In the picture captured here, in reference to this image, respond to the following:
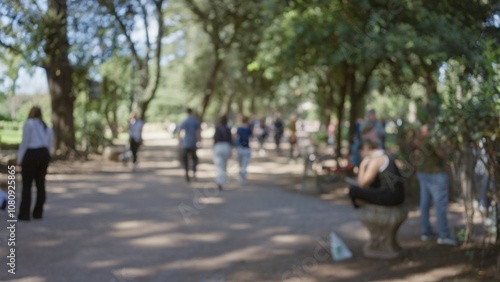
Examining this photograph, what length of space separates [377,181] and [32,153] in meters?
4.57

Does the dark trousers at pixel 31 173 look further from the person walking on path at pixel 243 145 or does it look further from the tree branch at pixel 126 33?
the tree branch at pixel 126 33

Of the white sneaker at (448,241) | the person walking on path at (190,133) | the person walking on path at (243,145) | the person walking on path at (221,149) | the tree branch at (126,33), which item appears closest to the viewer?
the white sneaker at (448,241)

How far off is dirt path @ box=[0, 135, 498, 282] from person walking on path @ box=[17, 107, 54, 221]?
41 cm

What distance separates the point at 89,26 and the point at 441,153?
1169 centimetres

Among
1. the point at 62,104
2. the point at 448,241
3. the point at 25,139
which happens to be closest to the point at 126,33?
the point at 62,104

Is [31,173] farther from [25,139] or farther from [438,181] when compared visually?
[438,181]

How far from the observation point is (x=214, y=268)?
6102mm

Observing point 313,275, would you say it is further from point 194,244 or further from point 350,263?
point 194,244

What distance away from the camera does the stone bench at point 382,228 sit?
663cm

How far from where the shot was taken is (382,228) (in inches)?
263

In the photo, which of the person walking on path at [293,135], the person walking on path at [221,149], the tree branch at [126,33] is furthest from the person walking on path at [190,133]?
the person walking on path at [293,135]

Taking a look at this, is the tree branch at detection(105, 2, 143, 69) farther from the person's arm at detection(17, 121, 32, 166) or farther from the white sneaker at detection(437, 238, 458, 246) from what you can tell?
the white sneaker at detection(437, 238, 458, 246)

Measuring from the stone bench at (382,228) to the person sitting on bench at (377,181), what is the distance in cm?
9

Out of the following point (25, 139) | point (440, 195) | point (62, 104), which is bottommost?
point (440, 195)
